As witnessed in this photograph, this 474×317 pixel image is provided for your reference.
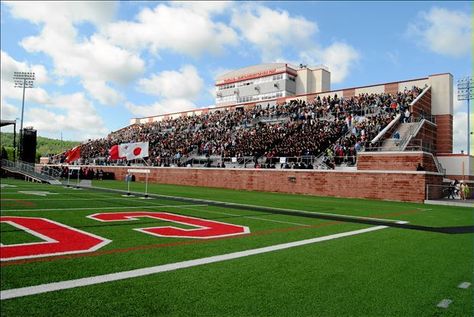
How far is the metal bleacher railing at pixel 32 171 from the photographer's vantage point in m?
30.3

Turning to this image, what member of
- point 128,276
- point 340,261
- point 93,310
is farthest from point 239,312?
point 340,261

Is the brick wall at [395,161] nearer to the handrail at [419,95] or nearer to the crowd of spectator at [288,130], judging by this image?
the crowd of spectator at [288,130]

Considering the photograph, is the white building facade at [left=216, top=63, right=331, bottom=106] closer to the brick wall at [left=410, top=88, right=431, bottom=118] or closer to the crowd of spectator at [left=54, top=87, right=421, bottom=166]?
the crowd of spectator at [left=54, top=87, right=421, bottom=166]

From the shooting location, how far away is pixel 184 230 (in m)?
9.20

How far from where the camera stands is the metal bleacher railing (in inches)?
1194

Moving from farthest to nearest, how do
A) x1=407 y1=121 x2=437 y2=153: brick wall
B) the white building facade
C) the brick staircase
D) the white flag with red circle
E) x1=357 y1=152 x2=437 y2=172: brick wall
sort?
the white building facade → x1=407 y1=121 x2=437 y2=153: brick wall → the brick staircase → x1=357 y1=152 x2=437 y2=172: brick wall → the white flag with red circle

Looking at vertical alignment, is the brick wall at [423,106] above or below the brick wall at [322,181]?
above

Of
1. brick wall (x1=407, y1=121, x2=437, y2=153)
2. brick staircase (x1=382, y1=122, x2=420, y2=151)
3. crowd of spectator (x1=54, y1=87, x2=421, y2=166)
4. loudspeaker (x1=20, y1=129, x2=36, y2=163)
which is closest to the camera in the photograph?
brick staircase (x1=382, y1=122, x2=420, y2=151)

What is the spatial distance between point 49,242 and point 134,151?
1375 cm

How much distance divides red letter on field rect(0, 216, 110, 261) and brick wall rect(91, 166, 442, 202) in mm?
19485

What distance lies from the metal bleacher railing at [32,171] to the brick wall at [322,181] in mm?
11698

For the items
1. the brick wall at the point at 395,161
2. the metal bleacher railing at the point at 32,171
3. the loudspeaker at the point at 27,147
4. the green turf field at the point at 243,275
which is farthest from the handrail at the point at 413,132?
the loudspeaker at the point at 27,147

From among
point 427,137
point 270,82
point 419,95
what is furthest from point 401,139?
point 270,82

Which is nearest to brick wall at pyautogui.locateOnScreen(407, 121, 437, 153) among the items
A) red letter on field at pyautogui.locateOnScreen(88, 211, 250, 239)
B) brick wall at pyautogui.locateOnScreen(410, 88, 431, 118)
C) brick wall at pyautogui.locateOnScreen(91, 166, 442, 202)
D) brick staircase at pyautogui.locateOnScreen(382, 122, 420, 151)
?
brick staircase at pyautogui.locateOnScreen(382, 122, 420, 151)
